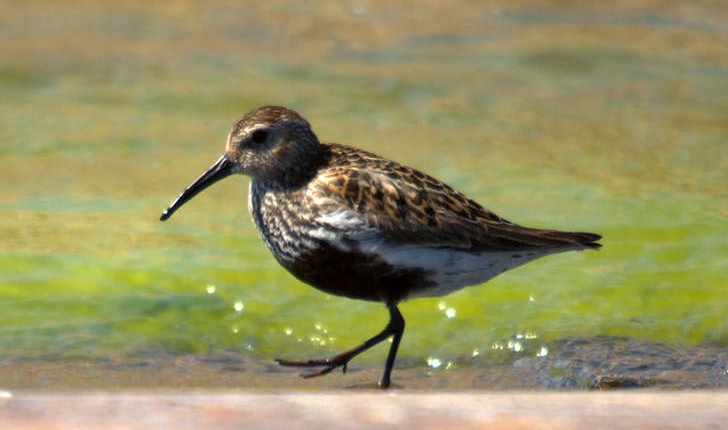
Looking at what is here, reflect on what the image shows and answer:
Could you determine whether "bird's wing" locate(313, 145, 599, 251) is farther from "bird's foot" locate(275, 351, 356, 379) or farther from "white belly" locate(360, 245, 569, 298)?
"bird's foot" locate(275, 351, 356, 379)

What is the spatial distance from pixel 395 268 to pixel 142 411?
245cm

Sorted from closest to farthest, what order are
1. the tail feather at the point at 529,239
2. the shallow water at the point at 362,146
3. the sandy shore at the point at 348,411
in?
1. the sandy shore at the point at 348,411
2. the tail feather at the point at 529,239
3. the shallow water at the point at 362,146

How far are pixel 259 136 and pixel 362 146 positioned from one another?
196 inches

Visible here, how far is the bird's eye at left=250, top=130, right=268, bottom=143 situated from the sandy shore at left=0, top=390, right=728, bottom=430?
2.54 metres

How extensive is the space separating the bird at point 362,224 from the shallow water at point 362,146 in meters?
1.12

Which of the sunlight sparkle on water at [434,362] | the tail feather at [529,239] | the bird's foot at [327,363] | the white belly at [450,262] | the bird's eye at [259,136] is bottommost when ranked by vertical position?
the bird's foot at [327,363]

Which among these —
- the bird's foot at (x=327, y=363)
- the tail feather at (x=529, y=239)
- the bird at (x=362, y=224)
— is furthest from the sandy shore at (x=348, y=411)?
the bird's foot at (x=327, y=363)

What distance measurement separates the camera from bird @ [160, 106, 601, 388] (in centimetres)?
595

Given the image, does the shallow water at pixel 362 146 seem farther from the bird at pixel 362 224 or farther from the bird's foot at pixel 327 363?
the bird at pixel 362 224

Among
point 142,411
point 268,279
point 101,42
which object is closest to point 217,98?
point 101,42

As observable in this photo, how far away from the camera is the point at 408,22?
14844mm

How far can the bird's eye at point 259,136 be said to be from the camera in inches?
250

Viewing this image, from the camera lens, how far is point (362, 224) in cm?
593

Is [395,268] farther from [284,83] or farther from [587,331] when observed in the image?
[284,83]
